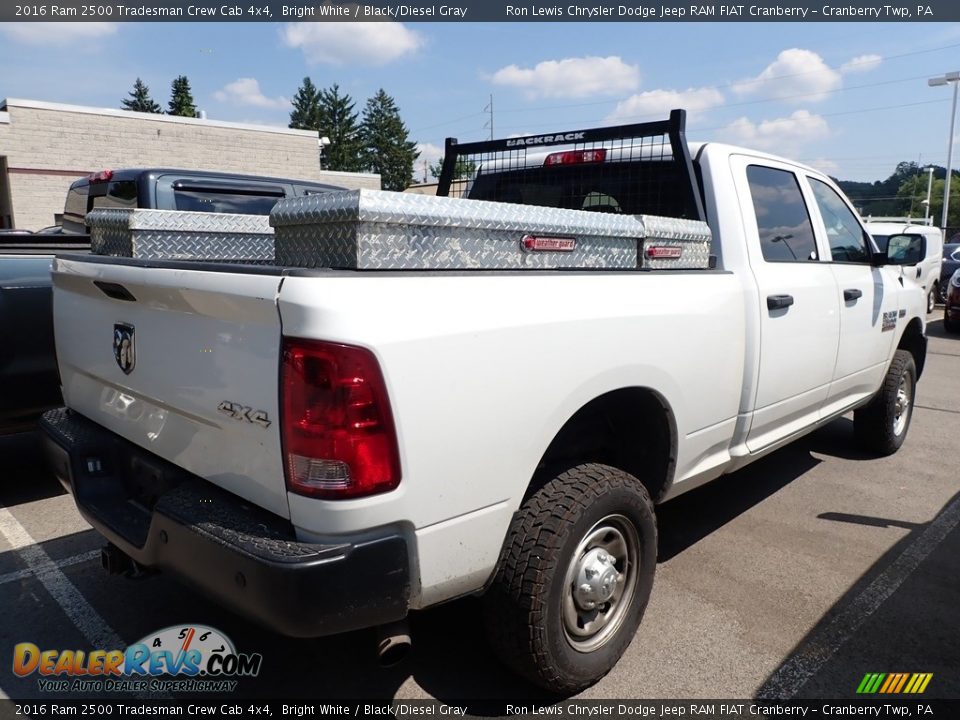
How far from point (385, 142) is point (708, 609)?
101052 mm

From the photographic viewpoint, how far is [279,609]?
5.92 feet

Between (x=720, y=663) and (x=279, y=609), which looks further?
(x=720, y=663)

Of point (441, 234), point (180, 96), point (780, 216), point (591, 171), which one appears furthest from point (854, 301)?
point (180, 96)

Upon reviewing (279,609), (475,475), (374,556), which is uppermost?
(475,475)

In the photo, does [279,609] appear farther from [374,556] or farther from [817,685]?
[817,685]

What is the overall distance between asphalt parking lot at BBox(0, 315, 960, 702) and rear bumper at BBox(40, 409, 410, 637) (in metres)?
0.81

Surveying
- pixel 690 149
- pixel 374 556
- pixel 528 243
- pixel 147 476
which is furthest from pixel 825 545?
pixel 147 476

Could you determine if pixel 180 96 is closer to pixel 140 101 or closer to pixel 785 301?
pixel 140 101

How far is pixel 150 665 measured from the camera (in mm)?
2787

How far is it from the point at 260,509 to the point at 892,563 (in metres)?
3.24

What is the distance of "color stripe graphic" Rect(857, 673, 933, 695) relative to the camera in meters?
2.63

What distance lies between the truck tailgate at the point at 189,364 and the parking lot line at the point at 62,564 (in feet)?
4.04

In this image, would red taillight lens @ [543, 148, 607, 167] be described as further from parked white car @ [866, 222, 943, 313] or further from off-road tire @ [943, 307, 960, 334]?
off-road tire @ [943, 307, 960, 334]

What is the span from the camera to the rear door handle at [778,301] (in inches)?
131
